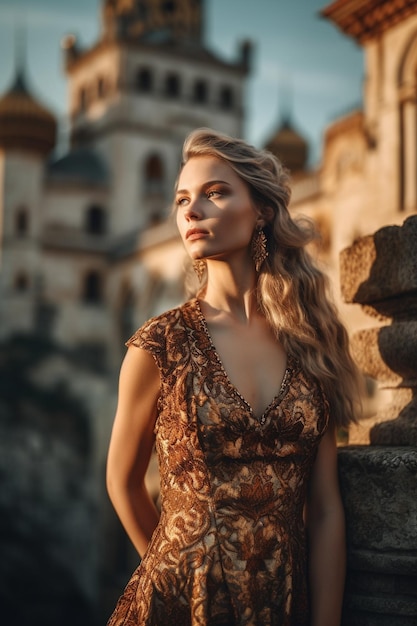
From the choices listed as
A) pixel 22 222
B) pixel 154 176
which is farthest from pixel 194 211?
pixel 154 176

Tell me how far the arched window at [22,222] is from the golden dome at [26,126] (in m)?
2.57

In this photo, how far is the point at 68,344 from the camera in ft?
116

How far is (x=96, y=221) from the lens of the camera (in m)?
39.0

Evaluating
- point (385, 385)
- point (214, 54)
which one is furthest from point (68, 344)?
point (385, 385)

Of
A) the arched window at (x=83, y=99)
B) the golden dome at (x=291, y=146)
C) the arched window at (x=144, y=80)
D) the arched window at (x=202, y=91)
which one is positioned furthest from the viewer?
the golden dome at (x=291, y=146)

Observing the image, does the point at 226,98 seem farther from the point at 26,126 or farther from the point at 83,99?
the point at 26,126

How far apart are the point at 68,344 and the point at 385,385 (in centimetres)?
3316

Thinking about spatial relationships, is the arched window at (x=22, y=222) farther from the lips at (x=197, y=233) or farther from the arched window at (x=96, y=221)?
the lips at (x=197, y=233)

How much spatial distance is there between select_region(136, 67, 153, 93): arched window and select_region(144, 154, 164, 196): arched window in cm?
310

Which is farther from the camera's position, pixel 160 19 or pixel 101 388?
pixel 160 19

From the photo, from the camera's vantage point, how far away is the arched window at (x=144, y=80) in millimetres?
40031

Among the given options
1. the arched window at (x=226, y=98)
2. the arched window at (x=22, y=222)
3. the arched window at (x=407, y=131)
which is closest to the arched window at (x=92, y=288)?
the arched window at (x=22, y=222)

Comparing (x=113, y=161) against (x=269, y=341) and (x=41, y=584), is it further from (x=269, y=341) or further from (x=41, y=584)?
(x=269, y=341)

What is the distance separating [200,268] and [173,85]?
39.8 m
